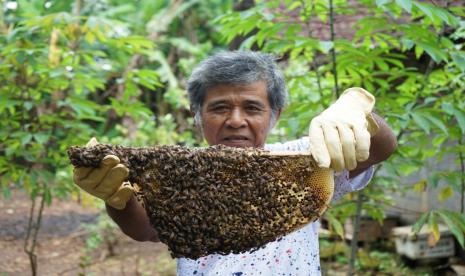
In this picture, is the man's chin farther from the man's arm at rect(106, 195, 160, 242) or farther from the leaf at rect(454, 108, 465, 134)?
the leaf at rect(454, 108, 465, 134)

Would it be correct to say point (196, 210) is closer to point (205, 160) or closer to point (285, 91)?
point (205, 160)

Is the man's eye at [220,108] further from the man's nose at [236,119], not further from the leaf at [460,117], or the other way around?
the leaf at [460,117]

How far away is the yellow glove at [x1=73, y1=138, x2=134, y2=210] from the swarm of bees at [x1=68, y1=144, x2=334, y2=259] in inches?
3.1

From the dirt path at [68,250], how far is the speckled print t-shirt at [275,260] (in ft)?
16.6

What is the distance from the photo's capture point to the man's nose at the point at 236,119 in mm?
2744

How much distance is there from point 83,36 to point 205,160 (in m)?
2.97

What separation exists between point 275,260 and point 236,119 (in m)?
0.78

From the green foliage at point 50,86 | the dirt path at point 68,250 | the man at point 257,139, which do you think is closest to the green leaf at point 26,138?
the green foliage at point 50,86

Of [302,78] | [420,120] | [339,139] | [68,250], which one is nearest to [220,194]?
[339,139]

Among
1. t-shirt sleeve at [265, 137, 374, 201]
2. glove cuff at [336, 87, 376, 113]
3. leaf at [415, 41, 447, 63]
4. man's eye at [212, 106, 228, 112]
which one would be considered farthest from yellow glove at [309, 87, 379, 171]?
leaf at [415, 41, 447, 63]

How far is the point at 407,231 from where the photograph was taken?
7789mm

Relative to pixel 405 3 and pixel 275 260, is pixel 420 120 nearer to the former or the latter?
pixel 405 3

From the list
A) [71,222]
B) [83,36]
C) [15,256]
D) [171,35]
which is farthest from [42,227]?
[171,35]

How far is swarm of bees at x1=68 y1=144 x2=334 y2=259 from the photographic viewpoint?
212 centimetres
